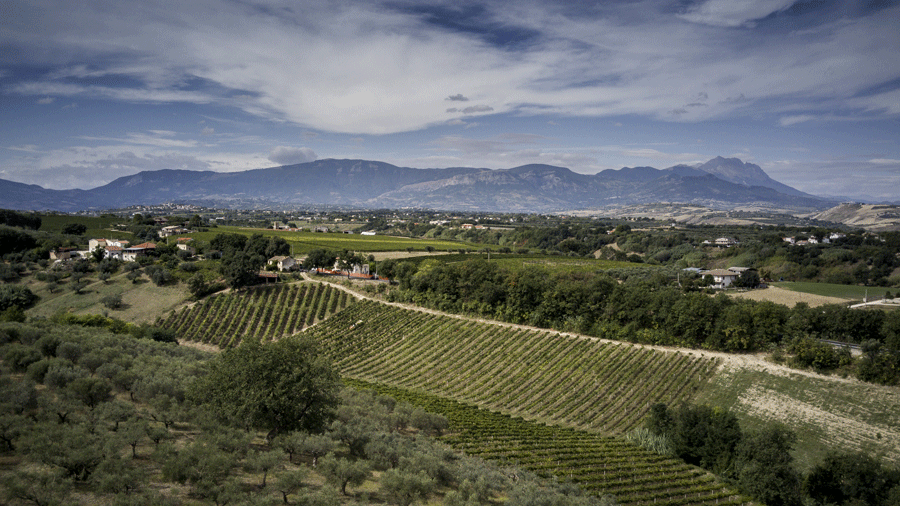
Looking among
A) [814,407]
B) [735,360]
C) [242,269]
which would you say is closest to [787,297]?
[735,360]

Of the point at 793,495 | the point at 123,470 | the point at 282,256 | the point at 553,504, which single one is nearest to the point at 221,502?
the point at 123,470

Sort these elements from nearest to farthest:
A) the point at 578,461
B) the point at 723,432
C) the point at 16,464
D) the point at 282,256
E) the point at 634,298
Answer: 1. the point at 16,464
2. the point at 578,461
3. the point at 723,432
4. the point at 634,298
5. the point at 282,256

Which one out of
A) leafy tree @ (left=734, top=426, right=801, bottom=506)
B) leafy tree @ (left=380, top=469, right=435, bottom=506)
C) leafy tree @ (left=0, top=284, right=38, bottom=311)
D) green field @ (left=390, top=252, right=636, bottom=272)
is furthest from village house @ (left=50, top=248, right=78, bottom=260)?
leafy tree @ (left=734, top=426, right=801, bottom=506)

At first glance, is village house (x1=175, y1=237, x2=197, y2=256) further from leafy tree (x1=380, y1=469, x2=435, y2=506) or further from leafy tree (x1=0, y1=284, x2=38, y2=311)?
leafy tree (x1=380, y1=469, x2=435, y2=506)

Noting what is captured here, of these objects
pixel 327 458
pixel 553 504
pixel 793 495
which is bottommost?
pixel 793 495

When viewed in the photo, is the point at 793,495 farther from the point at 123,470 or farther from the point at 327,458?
the point at 123,470

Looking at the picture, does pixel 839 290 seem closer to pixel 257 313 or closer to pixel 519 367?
pixel 519 367
